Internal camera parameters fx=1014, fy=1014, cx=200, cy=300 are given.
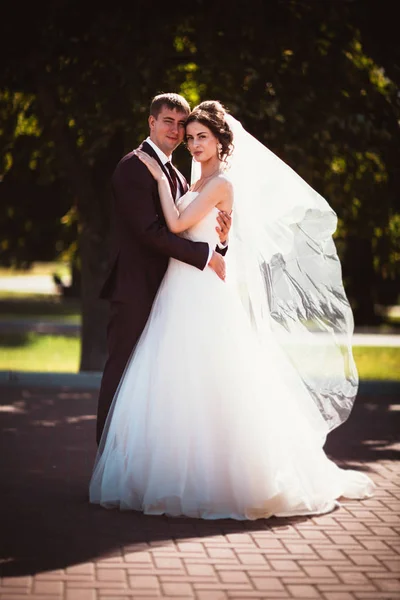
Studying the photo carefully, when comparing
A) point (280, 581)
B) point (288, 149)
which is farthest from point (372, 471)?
point (288, 149)

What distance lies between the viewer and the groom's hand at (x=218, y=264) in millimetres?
6250

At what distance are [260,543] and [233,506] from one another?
1.87 feet

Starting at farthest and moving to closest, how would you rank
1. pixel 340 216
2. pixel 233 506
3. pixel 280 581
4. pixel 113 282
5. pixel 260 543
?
pixel 340 216 < pixel 113 282 < pixel 233 506 < pixel 260 543 < pixel 280 581

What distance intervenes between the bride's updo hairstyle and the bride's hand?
0.32 meters

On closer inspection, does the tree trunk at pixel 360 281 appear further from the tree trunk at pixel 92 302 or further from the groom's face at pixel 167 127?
the groom's face at pixel 167 127

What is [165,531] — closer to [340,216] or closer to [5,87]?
[5,87]

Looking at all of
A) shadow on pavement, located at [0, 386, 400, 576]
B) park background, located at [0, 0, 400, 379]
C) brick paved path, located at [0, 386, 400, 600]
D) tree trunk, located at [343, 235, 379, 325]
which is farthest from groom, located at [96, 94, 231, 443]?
tree trunk, located at [343, 235, 379, 325]

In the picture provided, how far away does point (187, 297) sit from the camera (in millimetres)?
6219

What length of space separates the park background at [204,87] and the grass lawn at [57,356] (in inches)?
101

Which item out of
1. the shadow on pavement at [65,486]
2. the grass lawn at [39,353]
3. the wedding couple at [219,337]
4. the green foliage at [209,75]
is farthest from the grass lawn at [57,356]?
the wedding couple at [219,337]

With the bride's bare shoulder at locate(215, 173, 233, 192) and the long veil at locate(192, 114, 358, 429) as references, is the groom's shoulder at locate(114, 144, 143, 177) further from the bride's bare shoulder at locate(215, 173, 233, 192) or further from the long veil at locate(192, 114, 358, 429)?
the long veil at locate(192, 114, 358, 429)

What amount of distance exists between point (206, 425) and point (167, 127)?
1.88m

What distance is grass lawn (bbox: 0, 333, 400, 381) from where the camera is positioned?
1508 centimetres

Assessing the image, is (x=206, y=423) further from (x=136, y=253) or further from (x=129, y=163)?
(x=129, y=163)
